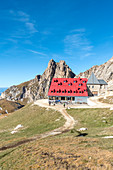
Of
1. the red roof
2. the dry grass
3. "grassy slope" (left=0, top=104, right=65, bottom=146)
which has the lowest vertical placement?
"grassy slope" (left=0, top=104, right=65, bottom=146)

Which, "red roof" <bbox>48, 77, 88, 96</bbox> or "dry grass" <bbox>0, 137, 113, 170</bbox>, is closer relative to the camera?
"dry grass" <bbox>0, 137, 113, 170</bbox>

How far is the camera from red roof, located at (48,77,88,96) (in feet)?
199

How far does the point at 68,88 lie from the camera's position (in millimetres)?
63188

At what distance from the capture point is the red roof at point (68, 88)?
60.8m

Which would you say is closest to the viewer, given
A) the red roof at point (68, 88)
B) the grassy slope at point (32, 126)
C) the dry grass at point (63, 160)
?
the dry grass at point (63, 160)

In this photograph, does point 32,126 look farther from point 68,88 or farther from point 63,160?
point 68,88

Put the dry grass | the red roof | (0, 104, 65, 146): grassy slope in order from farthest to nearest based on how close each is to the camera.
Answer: the red roof, (0, 104, 65, 146): grassy slope, the dry grass

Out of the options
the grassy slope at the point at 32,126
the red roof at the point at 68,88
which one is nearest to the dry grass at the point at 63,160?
the grassy slope at the point at 32,126

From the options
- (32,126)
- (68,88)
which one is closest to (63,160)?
(32,126)

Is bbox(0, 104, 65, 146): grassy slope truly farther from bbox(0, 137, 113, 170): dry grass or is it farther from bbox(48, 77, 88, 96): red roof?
bbox(48, 77, 88, 96): red roof

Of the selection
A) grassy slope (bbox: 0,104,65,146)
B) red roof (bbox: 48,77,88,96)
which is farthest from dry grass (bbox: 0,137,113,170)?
red roof (bbox: 48,77,88,96)

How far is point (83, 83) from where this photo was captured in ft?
214

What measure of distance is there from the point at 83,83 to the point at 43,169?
58.3 meters

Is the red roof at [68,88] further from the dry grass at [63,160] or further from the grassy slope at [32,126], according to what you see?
the dry grass at [63,160]
